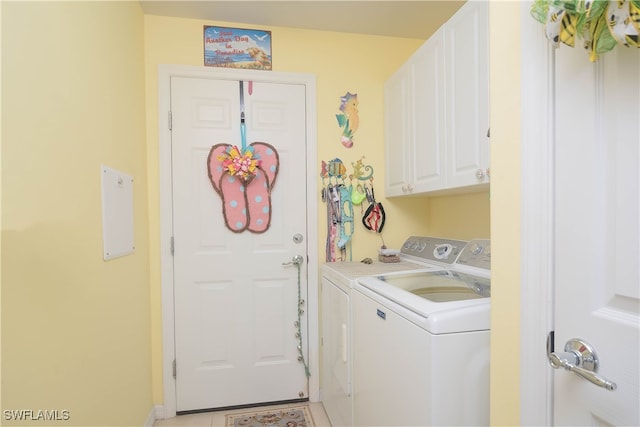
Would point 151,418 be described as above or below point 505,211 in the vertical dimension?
below

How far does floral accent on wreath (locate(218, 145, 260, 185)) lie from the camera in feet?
6.89

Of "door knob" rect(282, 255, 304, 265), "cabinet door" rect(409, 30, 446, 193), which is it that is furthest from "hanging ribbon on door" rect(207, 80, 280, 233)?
"cabinet door" rect(409, 30, 446, 193)

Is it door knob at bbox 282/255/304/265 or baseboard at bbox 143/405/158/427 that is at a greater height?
door knob at bbox 282/255/304/265

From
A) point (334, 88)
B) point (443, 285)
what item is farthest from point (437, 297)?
point (334, 88)

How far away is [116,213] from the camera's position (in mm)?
1570

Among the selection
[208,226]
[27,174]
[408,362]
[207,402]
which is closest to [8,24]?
[27,174]

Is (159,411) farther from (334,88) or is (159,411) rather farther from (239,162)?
(334,88)

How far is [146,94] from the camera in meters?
2.08

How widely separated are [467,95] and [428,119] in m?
0.33

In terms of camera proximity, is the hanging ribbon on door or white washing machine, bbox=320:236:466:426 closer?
white washing machine, bbox=320:236:466:426

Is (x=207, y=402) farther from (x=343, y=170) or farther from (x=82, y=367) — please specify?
(x=343, y=170)

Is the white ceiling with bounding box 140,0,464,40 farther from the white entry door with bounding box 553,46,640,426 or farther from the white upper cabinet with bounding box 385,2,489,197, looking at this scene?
the white entry door with bounding box 553,46,640,426

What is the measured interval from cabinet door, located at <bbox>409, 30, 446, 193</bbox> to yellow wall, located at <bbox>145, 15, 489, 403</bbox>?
431mm

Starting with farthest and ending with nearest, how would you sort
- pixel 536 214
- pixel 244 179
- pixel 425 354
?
pixel 244 179, pixel 425 354, pixel 536 214
